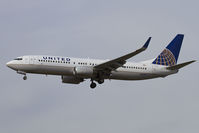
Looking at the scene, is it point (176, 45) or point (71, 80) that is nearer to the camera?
point (71, 80)

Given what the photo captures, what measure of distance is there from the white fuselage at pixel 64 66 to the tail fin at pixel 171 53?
3.44m

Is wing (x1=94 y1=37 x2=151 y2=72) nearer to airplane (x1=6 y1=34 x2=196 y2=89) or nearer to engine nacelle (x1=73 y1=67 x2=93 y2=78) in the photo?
airplane (x1=6 y1=34 x2=196 y2=89)

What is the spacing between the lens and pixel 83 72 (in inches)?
2810

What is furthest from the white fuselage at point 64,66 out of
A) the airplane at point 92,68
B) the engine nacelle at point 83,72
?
the engine nacelle at point 83,72

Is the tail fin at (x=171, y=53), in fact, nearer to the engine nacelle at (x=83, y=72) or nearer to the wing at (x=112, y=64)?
the wing at (x=112, y=64)

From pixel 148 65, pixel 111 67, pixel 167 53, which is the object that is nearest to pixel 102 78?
pixel 111 67

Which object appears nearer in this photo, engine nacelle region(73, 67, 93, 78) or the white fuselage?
the white fuselage

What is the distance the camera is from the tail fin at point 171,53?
258 feet

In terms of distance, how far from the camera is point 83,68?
71.8 m

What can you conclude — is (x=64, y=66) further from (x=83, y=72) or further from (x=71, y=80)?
(x=71, y=80)

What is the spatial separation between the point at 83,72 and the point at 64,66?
8.69ft

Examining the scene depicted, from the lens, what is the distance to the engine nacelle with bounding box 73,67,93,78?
234 feet

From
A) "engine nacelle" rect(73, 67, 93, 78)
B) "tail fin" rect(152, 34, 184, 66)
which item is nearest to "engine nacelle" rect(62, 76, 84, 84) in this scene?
"engine nacelle" rect(73, 67, 93, 78)

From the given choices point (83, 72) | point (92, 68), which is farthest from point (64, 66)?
point (92, 68)
